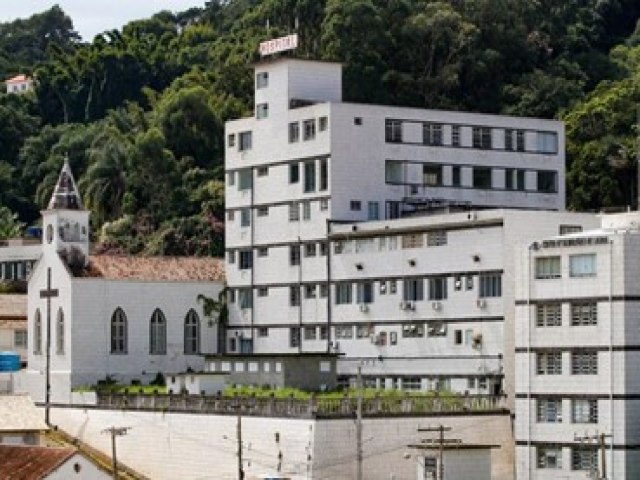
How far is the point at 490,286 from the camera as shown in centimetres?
7962

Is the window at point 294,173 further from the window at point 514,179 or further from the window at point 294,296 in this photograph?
the window at point 514,179

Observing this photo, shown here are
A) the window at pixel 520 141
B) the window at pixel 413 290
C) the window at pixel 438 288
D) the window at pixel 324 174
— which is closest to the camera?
the window at pixel 438 288

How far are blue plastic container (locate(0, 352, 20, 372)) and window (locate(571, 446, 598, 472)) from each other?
35060mm

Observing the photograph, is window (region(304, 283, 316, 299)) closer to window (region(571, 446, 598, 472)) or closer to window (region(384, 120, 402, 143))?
window (region(384, 120, 402, 143))

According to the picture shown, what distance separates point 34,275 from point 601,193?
107ft

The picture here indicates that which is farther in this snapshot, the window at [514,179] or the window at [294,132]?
the window at [514,179]

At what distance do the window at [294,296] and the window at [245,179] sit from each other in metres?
6.47

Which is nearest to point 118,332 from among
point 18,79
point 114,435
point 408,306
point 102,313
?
point 102,313

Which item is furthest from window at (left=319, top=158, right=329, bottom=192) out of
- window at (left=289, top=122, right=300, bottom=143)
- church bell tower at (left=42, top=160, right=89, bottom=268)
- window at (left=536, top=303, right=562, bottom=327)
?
window at (left=536, top=303, right=562, bottom=327)

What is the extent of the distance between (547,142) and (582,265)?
23.5 m

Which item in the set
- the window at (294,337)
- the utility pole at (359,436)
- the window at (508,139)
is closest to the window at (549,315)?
the utility pole at (359,436)

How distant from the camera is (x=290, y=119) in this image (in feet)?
301

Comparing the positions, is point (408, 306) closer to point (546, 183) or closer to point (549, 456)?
point (549, 456)

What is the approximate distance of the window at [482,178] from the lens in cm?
9275
